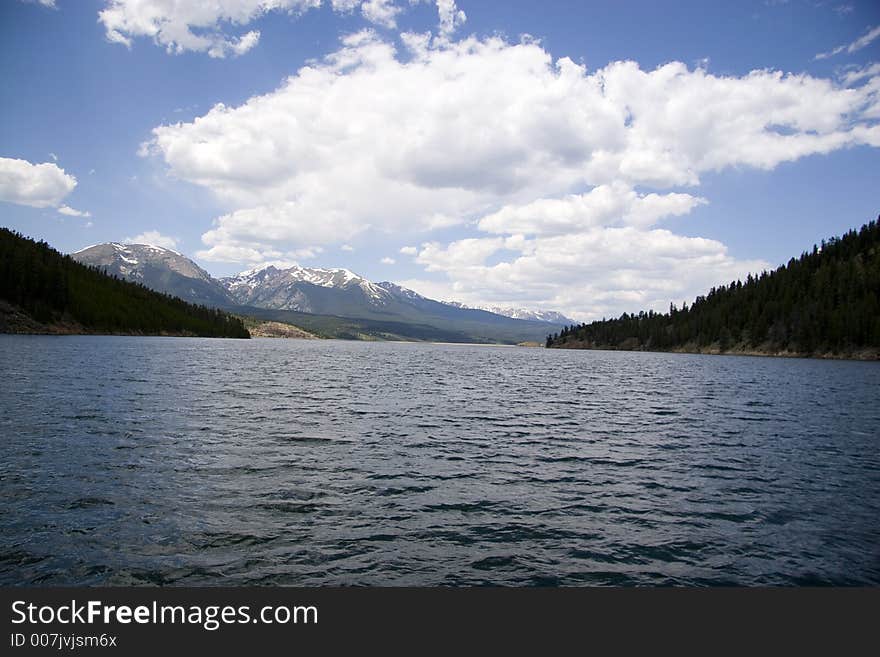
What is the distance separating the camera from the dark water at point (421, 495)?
13984 mm

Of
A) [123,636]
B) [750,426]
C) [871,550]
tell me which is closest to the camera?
[123,636]

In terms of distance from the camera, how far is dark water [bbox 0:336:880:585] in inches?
551

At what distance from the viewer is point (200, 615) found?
1105 cm

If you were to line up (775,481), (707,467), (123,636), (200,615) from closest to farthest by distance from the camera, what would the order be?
(123,636) → (200,615) → (775,481) → (707,467)

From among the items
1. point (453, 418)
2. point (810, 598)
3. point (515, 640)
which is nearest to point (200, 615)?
point (515, 640)

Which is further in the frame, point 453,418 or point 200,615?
point 453,418

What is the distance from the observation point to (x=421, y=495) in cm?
2048

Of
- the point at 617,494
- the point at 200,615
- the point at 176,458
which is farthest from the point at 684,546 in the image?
the point at 176,458

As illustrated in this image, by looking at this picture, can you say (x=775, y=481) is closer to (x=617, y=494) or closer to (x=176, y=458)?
(x=617, y=494)

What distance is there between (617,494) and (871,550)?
8546 millimetres

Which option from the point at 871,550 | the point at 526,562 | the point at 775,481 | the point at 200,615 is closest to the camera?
the point at 200,615

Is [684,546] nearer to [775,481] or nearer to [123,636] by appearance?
[775,481]

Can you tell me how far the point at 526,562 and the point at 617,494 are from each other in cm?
887

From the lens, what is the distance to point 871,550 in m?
16.0
